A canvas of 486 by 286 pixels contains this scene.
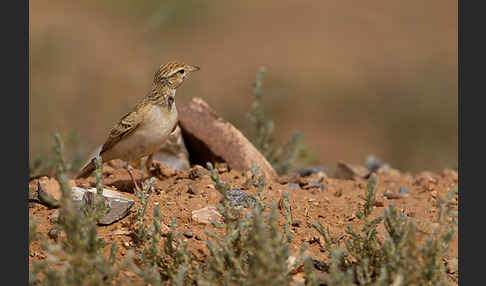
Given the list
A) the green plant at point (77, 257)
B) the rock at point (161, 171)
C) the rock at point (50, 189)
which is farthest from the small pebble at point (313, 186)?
the green plant at point (77, 257)

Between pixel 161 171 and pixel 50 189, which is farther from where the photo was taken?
pixel 161 171

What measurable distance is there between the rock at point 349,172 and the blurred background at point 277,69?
4.77 feet

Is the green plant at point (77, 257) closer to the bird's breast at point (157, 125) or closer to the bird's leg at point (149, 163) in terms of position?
the bird's breast at point (157, 125)

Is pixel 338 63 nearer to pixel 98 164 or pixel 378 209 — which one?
pixel 378 209

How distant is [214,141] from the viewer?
6473 mm

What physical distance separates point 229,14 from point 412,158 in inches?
380

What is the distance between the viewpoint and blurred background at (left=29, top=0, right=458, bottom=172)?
37.1 ft

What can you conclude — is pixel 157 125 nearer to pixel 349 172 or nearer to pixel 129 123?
pixel 129 123

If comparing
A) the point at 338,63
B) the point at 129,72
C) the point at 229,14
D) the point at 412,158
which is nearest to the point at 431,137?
the point at 412,158

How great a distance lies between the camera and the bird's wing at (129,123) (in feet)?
18.4

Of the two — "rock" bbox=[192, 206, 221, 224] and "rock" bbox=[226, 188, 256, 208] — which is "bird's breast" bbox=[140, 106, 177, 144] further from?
"rock" bbox=[192, 206, 221, 224]

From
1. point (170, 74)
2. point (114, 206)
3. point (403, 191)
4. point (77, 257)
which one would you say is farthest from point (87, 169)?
point (403, 191)

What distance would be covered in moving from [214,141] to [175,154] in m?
0.48

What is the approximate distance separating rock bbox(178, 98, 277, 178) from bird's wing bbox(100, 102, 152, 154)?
1024 mm
